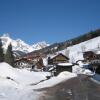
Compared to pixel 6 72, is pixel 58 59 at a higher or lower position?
higher

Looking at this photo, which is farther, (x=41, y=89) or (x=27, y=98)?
(x=41, y=89)

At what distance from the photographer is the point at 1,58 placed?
302 ft

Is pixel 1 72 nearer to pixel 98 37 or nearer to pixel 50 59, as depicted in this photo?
pixel 50 59

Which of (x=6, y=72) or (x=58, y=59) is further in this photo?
(x=58, y=59)

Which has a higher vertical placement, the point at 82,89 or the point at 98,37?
the point at 98,37

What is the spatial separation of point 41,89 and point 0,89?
2.94 metres

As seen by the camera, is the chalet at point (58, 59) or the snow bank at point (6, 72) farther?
the chalet at point (58, 59)

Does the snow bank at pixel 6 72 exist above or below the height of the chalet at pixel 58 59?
below

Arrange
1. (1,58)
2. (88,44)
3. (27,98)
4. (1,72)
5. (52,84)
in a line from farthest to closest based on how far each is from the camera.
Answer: (88,44), (1,58), (1,72), (52,84), (27,98)

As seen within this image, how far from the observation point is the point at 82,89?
76.2ft

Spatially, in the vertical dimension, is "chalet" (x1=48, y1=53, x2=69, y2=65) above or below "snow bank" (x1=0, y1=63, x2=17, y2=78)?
above

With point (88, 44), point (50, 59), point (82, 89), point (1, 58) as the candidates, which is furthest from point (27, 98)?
point (88, 44)

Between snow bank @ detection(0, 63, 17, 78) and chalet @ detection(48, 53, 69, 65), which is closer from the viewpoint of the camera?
snow bank @ detection(0, 63, 17, 78)

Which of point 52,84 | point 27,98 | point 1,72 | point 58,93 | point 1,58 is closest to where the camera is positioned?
point 27,98
